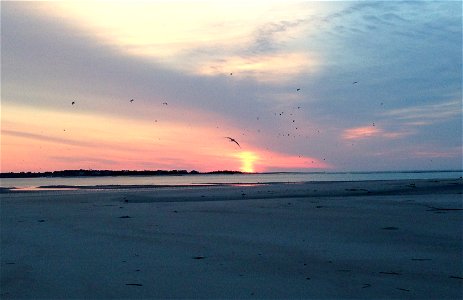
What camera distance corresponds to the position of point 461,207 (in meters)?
16.8

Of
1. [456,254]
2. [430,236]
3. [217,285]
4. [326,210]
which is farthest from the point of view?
[326,210]

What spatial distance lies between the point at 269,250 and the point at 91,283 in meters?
3.79

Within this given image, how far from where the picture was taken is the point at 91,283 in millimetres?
6820

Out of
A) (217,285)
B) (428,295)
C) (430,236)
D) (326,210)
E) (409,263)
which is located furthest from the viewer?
(326,210)

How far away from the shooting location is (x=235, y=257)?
8.53 m

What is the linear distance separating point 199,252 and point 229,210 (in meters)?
8.11

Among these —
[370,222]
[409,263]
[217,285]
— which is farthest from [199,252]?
[370,222]

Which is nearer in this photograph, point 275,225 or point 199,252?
point 199,252

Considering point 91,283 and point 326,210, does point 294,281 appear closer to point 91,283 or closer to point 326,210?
point 91,283

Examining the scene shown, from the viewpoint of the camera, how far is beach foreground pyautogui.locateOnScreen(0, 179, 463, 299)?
6.51 m

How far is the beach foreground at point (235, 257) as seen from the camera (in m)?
6.51

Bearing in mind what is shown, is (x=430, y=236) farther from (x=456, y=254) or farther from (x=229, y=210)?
(x=229, y=210)

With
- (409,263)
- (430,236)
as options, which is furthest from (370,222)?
(409,263)

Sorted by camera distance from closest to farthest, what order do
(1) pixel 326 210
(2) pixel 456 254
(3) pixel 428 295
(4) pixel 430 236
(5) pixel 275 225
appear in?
(3) pixel 428 295 < (2) pixel 456 254 < (4) pixel 430 236 < (5) pixel 275 225 < (1) pixel 326 210
